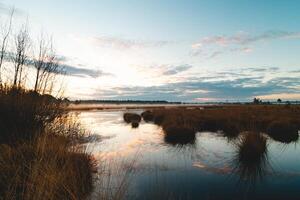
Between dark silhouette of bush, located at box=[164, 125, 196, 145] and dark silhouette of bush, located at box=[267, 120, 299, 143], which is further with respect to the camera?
dark silhouette of bush, located at box=[267, 120, 299, 143]

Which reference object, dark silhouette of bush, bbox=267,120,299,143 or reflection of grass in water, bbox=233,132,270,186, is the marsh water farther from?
dark silhouette of bush, bbox=267,120,299,143

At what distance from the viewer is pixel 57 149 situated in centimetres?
735

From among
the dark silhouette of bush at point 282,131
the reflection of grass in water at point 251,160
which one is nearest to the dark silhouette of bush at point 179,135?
the reflection of grass in water at point 251,160

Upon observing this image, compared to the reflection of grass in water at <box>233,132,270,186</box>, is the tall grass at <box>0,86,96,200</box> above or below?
above

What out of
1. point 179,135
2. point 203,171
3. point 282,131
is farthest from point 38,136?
point 282,131

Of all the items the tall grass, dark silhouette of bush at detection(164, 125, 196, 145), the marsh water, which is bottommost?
the marsh water

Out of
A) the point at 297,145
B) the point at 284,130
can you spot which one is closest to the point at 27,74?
the point at 297,145

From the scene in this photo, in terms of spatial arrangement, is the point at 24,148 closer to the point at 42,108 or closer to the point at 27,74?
the point at 42,108

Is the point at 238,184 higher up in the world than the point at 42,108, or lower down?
lower down

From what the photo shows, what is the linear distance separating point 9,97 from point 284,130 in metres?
20.1

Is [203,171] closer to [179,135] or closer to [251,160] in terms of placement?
[251,160]

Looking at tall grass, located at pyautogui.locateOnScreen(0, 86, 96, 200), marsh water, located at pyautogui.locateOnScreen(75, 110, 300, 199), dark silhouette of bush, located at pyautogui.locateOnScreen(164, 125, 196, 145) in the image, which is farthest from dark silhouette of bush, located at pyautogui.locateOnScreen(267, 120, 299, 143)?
tall grass, located at pyautogui.locateOnScreen(0, 86, 96, 200)

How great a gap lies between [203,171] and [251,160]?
9.38ft

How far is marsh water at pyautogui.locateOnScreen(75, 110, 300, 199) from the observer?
7.88 metres
